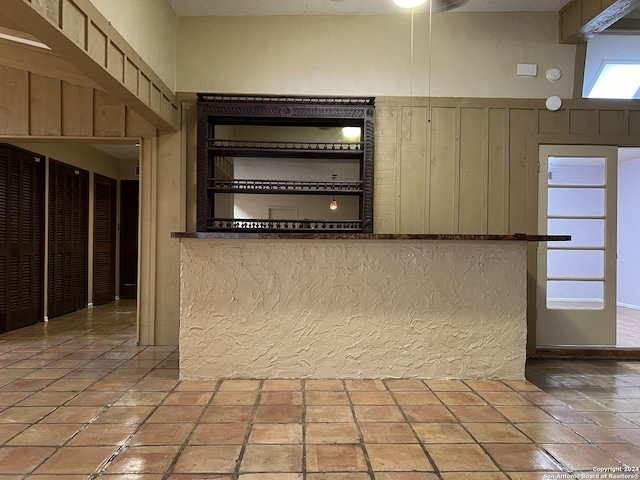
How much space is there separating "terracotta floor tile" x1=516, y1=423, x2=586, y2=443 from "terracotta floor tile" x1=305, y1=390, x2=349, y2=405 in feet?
3.26

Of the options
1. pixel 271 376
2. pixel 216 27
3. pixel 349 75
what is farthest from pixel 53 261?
pixel 349 75

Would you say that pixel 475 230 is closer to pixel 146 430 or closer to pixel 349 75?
pixel 349 75

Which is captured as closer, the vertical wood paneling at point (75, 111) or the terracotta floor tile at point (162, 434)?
the terracotta floor tile at point (162, 434)

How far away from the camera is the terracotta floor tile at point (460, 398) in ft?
8.45

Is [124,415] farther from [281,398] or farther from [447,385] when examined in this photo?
[447,385]

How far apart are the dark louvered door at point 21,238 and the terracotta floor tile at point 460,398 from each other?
4537mm

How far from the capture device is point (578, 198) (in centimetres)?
413

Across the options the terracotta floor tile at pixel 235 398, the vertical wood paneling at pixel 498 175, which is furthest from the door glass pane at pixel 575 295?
the terracotta floor tile at pixel 235 398

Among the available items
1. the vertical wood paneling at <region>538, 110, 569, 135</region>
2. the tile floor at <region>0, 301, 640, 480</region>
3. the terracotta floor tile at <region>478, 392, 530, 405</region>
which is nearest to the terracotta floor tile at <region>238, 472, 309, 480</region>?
the tile floor at <region>0, 301, 640, 480</region>

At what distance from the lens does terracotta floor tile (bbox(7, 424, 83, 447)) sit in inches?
79.3

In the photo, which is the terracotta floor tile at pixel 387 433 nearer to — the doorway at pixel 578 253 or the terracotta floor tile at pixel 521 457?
the terracotta floor tile at pixel 521 457

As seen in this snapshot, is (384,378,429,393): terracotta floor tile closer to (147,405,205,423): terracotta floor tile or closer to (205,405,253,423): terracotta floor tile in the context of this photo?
(205,405,253,423): terracotta floor tile

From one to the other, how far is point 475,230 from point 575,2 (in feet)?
7.37

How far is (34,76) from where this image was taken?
12.6 feet
